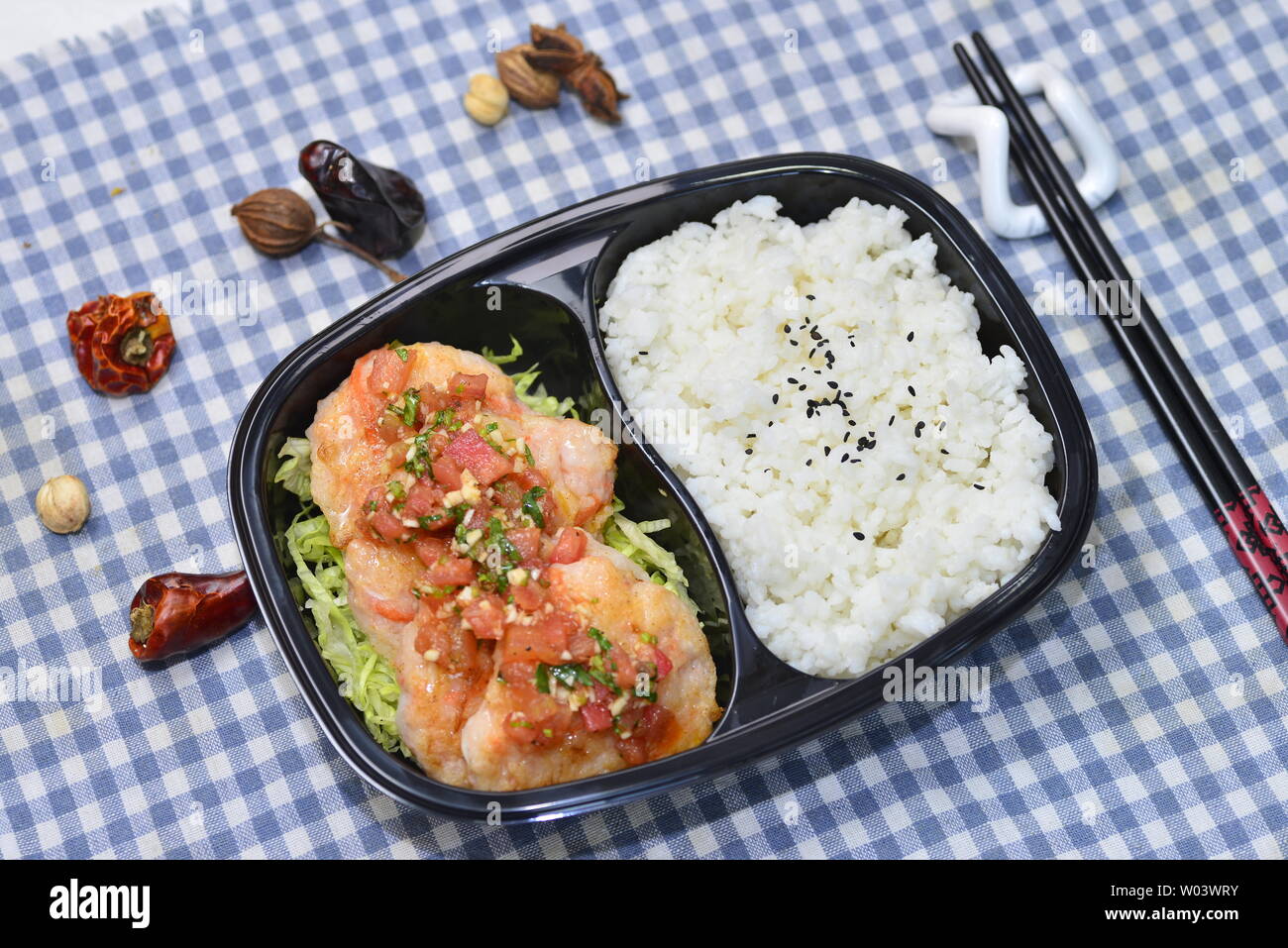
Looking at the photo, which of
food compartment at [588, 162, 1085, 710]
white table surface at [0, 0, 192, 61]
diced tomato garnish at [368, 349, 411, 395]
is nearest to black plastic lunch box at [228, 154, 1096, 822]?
food compartment at [588, 162, 1085, 710]

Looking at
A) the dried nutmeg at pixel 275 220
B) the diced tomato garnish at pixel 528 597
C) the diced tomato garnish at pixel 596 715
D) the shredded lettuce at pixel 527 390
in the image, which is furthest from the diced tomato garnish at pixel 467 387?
the dried nutmeg at pixel 275 220

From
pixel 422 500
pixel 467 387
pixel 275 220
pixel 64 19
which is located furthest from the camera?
pixel 64 19

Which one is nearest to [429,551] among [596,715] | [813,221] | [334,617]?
[334,617]

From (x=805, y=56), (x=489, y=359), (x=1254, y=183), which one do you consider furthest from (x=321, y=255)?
(x=1254, y=183)

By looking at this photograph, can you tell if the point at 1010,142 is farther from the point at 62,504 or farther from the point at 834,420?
the point at 62,504

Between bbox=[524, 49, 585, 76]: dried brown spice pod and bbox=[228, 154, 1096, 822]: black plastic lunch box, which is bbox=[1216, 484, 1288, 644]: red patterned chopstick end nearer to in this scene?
bbox=[228, 154, 1096, 822]: black plastic lunch box

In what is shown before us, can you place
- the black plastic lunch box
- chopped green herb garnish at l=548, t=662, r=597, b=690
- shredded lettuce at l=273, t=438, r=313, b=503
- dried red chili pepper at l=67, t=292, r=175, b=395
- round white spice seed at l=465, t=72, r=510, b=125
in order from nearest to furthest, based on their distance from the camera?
chopped green herb garnish at l=548, t=662, r=597, b=690, the black plastic lunch box, shredded lettuce at l=273, t=438, r=313, b=503, dried red chili pepper at l=67, t=292, r=175, b=395, round white spice seed at l=465, t=72, r=510, b=125

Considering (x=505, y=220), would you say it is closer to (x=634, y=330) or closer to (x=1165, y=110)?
(x=634, y=330)
